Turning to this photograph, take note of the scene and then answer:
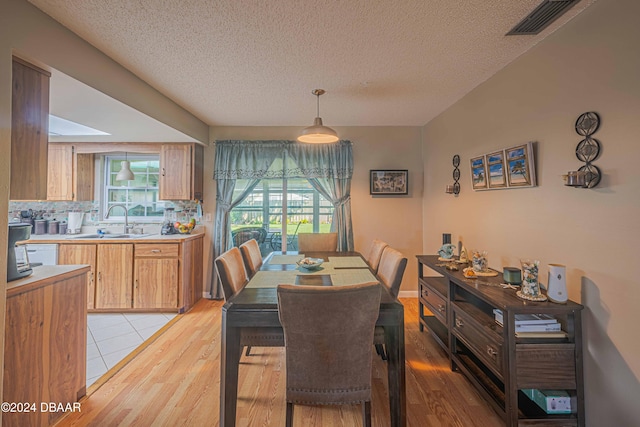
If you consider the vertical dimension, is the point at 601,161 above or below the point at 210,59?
below

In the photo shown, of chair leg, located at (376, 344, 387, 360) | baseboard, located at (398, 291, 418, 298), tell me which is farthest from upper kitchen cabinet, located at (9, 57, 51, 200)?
baseboard, located at (398, 291, 418, 298)

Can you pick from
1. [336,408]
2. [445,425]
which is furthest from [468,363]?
[336,408]

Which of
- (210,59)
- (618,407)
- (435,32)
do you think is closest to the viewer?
(618,407)

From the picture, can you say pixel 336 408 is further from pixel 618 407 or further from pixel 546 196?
pixel 546 196

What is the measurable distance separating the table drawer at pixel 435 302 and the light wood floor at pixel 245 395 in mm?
368

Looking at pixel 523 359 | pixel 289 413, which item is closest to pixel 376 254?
pixel 523 359

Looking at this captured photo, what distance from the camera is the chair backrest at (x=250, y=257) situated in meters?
2.54

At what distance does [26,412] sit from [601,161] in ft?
11.3

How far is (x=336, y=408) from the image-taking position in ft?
6.10

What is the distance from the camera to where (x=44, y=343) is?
162 centimetres

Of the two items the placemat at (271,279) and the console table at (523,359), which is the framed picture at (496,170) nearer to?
the console table at (523,359)

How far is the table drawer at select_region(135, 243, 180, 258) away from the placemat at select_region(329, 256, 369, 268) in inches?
79.1

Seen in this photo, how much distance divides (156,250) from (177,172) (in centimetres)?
107

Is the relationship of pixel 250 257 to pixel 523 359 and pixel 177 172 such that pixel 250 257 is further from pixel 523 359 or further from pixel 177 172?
pixel 523 359
